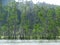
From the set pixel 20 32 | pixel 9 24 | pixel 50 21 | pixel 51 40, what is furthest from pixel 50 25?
pixel 9 24

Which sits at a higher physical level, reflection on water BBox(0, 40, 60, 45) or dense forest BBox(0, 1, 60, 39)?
dense forest BBox(0, 1, 60, 39)

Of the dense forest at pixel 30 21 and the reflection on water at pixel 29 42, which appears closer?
the reflection on water at pixel 29 42

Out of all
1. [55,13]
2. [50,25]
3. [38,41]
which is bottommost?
[38,41]

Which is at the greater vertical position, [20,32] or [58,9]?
[58,9]

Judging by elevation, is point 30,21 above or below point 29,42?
above

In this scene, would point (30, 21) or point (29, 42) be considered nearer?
point (29, 42)

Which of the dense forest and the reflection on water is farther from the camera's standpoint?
the dense forest

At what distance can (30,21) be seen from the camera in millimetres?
7082

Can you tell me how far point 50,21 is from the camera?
23.1 ft

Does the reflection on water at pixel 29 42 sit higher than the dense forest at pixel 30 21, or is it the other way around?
the dense forest at pixel 30 21

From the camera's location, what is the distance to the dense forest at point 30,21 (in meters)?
6.93

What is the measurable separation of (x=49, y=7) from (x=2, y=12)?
221 centimetres

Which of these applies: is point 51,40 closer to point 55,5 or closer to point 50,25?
point 50,25

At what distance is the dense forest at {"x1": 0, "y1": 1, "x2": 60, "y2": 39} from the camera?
693cm
